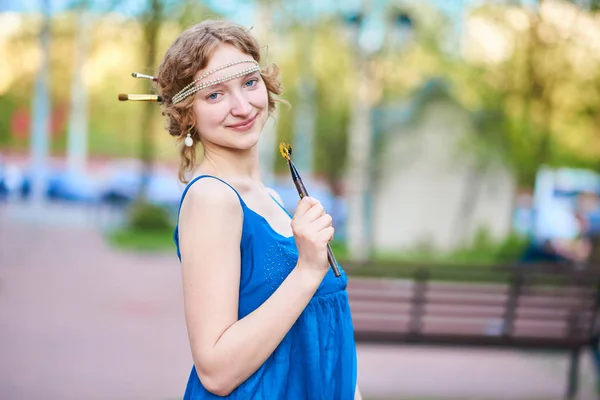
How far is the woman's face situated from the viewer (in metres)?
1.62

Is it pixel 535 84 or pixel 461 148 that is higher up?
pixel 535 84

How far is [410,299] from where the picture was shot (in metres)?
6.01

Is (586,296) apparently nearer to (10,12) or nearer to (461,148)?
(461,148)

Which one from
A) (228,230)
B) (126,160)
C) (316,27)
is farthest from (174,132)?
(126,160)

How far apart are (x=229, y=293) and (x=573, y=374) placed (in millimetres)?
5389

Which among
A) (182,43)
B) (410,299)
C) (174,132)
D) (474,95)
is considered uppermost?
(474,95)

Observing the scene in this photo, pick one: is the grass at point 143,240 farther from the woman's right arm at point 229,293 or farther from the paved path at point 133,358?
the woman's right arm at point 229,293

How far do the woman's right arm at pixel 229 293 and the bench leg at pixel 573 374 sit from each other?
5173mm

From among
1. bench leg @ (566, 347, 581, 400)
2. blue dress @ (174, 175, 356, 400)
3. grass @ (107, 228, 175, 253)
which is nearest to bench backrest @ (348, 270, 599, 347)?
bench leg @ (566, 347, 581, 400)

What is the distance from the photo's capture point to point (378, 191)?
16.8 meters

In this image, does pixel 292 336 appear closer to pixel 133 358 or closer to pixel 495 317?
pixel 495 317

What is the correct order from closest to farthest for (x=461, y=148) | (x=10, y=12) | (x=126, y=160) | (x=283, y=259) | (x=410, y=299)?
(x=283, y=259), (x=410, y=299), (x=461, y=148), (x=10, y=12), (x=126, y=160)

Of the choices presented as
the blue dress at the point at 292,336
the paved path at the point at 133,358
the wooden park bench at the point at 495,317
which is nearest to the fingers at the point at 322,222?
the blue dress at the point at 292,336

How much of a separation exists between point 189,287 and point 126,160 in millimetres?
50692
